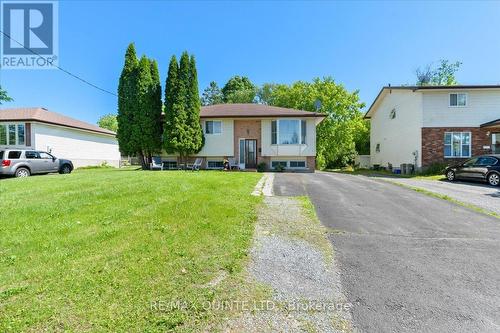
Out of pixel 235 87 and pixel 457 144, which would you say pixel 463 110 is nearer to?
pixel 457 144

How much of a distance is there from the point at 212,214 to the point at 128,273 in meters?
2.47

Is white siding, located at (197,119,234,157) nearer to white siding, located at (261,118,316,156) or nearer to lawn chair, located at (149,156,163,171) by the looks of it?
white siding, located at (261,118,316,156)

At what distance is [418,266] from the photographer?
12.5 ft

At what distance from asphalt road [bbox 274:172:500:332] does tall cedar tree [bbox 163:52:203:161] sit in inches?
531

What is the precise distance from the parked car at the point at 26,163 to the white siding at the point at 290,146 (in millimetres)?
13673

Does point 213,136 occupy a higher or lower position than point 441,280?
higher

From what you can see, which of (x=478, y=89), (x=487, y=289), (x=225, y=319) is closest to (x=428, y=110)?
(x=478, y=89)

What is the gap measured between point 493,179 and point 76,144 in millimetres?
31293

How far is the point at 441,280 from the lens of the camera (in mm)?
3436

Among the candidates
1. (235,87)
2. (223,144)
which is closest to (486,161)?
(223,144)

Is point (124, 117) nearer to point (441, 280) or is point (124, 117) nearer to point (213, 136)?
point (213, 136)

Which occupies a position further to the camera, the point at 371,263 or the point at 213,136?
the point at 213,136

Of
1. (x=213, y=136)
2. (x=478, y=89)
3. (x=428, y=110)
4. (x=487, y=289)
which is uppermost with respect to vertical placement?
(x=478, y=89)

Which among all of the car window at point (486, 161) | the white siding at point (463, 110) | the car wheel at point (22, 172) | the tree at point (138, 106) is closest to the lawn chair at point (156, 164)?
the tree at point (138, 106)
